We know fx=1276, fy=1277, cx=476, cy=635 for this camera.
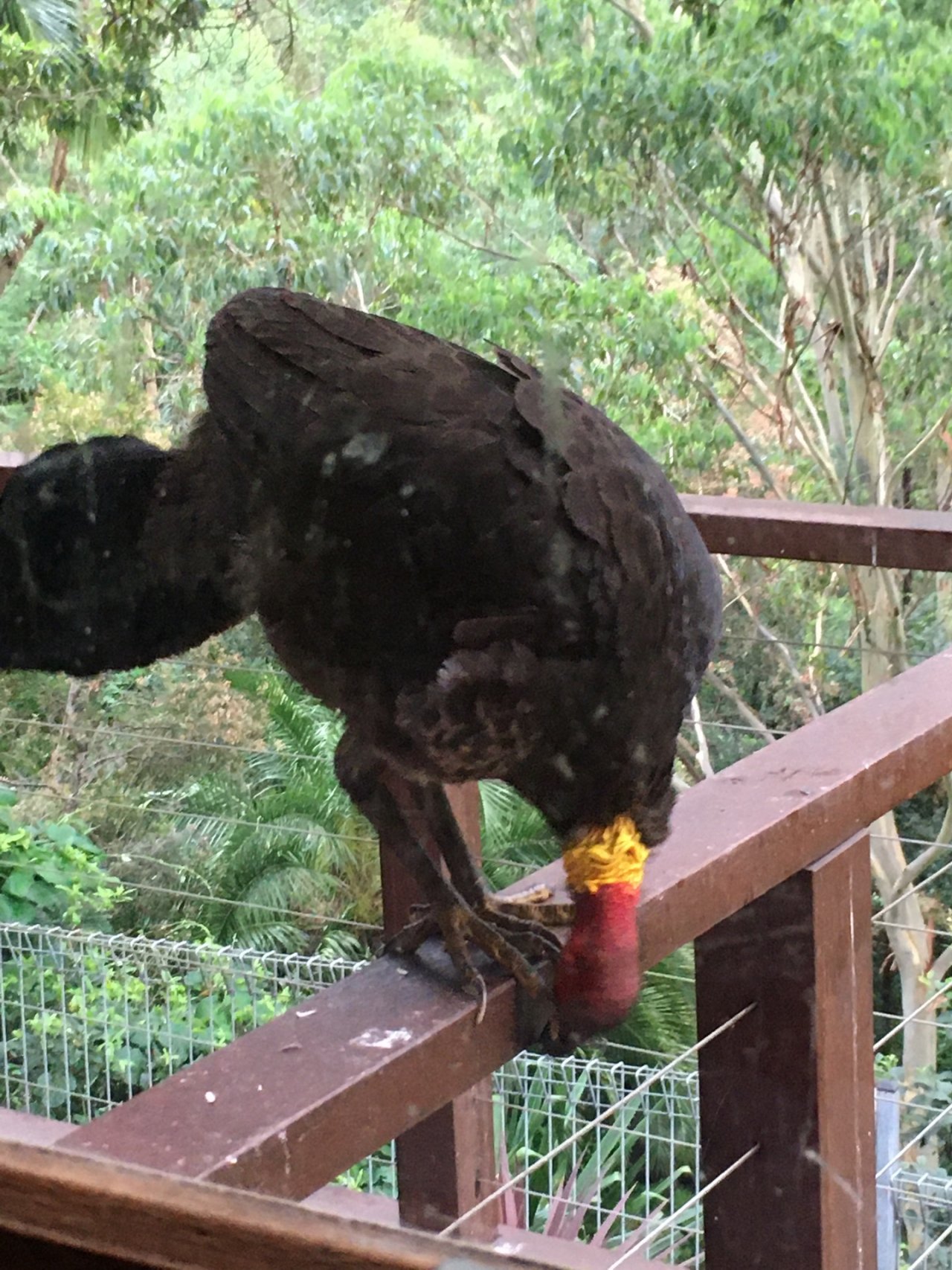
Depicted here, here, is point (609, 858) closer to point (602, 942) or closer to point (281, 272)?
point (602, 942)

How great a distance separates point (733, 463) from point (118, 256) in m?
0.60

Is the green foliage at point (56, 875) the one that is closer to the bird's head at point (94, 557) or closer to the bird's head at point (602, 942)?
the bird's head at point (94, 557)

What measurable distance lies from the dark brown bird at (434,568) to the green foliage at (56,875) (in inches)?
4.6

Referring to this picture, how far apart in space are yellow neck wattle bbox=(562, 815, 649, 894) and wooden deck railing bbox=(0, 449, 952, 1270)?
0.04 feet

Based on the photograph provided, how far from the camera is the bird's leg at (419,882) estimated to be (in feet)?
2.01

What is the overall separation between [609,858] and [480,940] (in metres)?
0.08

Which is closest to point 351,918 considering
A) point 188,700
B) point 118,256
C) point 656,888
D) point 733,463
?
point 188,700

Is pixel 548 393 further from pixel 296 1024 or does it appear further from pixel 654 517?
pixel 296 1024

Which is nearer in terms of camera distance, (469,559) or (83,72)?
(469,559)

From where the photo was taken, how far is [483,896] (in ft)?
2.38

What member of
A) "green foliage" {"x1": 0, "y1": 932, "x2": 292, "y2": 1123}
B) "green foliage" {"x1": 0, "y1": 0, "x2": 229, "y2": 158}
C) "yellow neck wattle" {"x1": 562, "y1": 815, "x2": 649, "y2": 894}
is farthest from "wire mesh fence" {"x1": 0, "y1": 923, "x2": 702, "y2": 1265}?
"green foliage" {"x1": 0, "y1": 0, "x2": 229, "y2": 158}

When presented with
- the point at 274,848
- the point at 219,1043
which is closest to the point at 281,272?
the point at 274,848

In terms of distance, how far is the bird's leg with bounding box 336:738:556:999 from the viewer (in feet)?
2.01

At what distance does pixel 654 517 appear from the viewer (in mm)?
647
